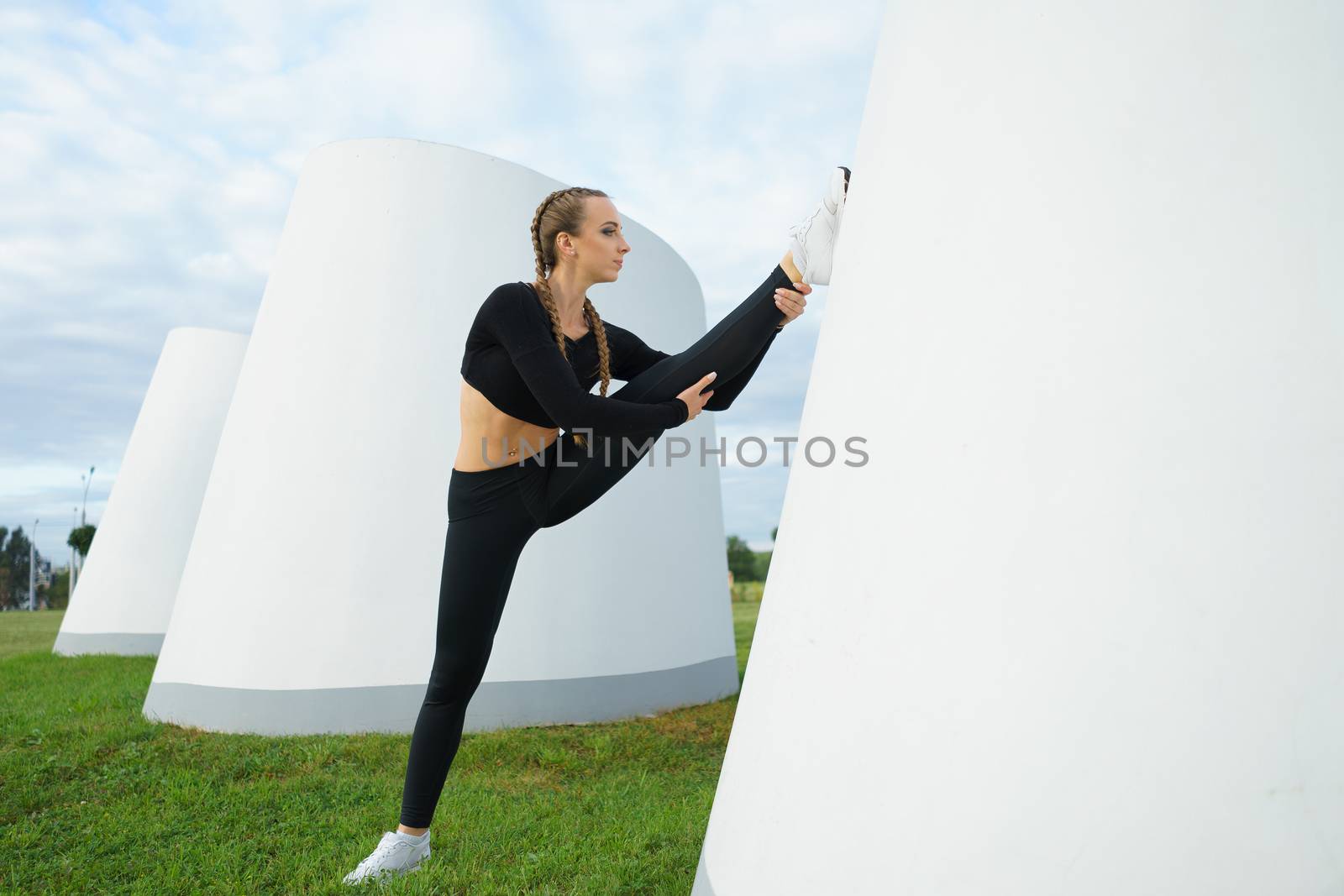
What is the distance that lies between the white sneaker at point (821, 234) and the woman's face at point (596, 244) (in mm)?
550

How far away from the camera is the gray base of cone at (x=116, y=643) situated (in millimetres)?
10227

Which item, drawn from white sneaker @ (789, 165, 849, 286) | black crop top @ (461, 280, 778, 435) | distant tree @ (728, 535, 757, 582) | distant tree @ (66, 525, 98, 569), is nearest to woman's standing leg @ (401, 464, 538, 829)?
black crop top @ (461, 280, 778, 435)

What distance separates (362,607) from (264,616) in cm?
60

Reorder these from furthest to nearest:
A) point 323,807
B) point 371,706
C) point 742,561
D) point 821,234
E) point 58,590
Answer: point 742,561, point 58,590, point 371,706, point 323,807, point 821,234

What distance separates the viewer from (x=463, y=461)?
2.76m

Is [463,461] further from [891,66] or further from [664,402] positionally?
[891,66]

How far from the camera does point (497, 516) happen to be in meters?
2.68

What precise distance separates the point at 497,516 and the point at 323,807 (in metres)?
1.97

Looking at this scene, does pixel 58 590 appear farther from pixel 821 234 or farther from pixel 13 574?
pixel 821 234

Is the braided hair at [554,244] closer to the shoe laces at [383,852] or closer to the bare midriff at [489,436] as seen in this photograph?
the bare midriff at [489,436]

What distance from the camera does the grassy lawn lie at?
282cm

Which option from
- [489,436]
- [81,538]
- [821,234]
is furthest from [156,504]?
[81,538]

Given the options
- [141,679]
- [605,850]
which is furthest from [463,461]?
[141,679]

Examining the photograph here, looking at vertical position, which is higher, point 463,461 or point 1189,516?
point 1189,516
